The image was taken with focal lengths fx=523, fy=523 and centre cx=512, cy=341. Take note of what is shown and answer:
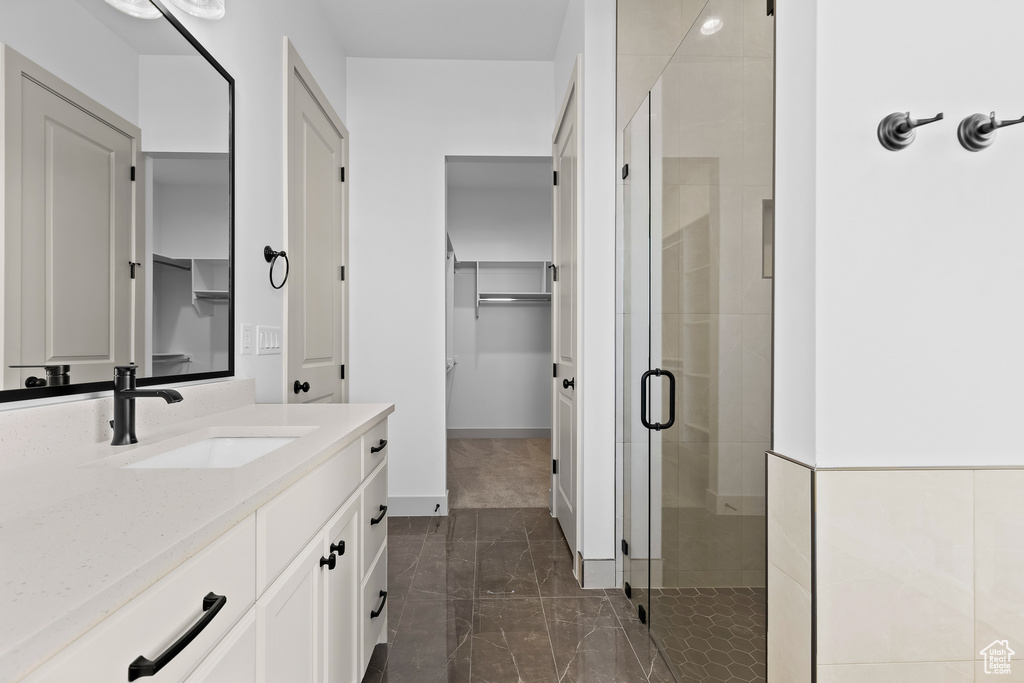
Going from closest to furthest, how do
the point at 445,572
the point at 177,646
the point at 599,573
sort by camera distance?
the point at 177,646
the point at 599,573
the point at 445,572

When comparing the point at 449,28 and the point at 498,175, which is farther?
the point at 498,175

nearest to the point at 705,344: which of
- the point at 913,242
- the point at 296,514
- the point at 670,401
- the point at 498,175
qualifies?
the point at 670,401

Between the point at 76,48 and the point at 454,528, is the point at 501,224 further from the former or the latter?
the point at 76,48

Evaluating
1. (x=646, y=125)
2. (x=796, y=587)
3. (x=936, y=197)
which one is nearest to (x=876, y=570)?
(x=796, y=587)

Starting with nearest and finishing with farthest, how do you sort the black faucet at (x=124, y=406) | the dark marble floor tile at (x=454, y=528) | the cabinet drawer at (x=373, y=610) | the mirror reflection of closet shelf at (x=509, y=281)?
the black faucet at (x=124, y=406)
the cabinet drawer at (x=373, y=610)
the dark marble floor tile at (x=454, y=528)
the mirror reflection of closet shelf at (x=509, y=281)

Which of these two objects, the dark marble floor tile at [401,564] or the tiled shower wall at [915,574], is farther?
the dark marble floor tile at [401,564]

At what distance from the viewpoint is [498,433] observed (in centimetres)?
580

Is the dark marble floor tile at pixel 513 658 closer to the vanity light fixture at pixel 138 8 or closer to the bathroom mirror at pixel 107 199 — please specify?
the bathroom mirror at pixel 107 199

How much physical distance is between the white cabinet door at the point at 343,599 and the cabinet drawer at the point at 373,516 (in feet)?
0.24

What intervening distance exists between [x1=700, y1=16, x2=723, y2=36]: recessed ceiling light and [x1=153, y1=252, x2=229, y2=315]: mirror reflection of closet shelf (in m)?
1.60

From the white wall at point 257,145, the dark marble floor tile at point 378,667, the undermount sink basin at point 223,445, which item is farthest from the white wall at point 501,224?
the undermount sink basin at point 223,445

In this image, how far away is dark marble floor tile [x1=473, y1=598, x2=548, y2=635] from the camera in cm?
198

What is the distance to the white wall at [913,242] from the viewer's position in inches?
36.0

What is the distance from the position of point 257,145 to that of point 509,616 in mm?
2065
